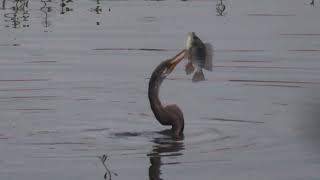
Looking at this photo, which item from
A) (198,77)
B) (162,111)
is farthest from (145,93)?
(198,77)

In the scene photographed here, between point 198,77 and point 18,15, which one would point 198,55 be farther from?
point 18,15

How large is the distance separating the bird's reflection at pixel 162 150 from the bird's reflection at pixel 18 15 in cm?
844

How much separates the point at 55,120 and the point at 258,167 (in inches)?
111

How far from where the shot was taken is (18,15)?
17.0 meters

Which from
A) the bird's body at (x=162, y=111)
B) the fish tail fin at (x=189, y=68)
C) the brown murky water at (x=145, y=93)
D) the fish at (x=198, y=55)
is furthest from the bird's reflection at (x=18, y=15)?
the fish tail fin at (x=189, y=68)

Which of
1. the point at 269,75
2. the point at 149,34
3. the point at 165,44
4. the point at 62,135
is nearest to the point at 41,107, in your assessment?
the point at 62,135

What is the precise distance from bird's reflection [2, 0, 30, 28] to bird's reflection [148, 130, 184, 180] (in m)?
8.44

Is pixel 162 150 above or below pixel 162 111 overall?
below

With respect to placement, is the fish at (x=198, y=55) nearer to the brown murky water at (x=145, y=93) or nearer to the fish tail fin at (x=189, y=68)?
the fish tail fin at (x=189, y=68)

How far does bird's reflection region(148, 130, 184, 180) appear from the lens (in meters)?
5.95

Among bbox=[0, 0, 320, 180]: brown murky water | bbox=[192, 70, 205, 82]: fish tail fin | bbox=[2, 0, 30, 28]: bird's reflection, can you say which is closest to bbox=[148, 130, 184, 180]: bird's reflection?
bbox=[0, 0, 320, 180]: brown murky water

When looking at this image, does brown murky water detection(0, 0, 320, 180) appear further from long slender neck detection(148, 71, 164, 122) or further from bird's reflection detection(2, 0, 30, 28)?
long slender neck detection(148, 71, 164, 122)

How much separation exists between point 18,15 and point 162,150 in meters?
10.7

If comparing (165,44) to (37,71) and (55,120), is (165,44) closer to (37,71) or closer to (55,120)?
(37,71)
